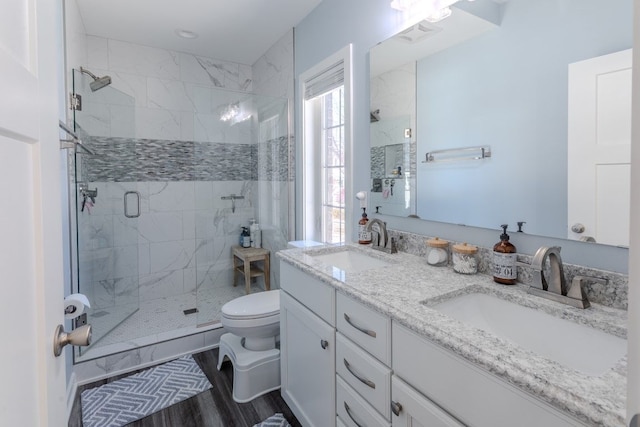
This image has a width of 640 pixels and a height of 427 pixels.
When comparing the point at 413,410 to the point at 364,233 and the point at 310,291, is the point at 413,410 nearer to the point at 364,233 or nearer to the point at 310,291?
the point at 310,291

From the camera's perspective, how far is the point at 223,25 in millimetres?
2637

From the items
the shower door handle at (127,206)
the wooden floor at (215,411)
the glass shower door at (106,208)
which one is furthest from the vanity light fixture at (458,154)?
the shower door handle at (127,206)

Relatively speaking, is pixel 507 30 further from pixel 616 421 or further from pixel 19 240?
pixel 19 240

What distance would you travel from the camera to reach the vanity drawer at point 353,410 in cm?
111

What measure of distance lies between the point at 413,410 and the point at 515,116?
1.05 meters

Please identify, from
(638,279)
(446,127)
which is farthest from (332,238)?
(638,279)

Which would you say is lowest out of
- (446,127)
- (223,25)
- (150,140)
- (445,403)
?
(445,403)

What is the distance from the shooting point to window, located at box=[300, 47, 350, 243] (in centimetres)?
241

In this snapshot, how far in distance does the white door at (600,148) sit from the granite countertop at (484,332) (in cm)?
26

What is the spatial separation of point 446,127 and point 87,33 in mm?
3005

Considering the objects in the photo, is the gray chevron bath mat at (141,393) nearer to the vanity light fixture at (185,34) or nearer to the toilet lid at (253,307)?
the toilet lid at (253,307)

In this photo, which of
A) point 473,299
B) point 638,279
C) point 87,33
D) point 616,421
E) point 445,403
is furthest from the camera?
point 87,33

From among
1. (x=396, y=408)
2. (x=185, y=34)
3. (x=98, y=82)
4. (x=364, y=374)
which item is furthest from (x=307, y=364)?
(x=185, y=34)

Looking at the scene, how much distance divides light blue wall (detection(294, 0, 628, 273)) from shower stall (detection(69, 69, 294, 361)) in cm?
59
